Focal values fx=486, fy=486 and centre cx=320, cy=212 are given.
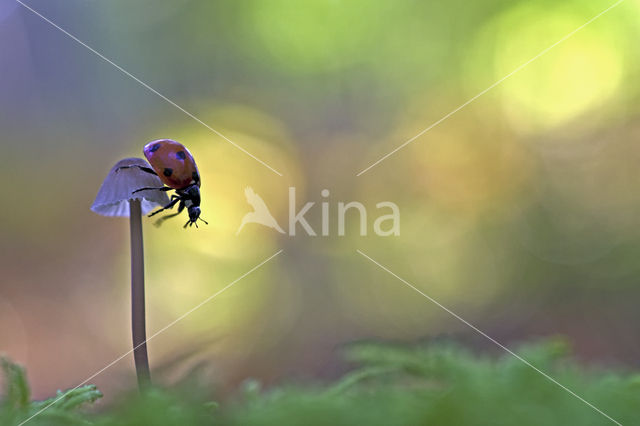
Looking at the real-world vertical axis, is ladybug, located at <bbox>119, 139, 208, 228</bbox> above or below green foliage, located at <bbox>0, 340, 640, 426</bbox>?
above

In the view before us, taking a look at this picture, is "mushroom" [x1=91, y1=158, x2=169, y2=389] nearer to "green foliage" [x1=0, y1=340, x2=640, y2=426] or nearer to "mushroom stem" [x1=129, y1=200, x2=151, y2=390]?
"mushroom stem" [x1=129, y1=200, x2=151, y2=390]

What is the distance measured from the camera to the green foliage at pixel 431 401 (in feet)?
0.57

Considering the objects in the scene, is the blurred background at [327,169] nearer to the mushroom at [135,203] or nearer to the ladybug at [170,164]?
the ladybug at [170,164]

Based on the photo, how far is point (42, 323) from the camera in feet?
7.45

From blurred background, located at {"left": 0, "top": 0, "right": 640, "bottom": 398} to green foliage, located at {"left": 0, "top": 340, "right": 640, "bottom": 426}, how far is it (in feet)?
6.55

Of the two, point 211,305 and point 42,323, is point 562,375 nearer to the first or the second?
point 42,323

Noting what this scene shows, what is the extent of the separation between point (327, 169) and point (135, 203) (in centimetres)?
277

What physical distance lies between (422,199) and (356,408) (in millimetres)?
3322

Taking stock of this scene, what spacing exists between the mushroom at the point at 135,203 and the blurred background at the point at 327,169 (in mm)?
1544

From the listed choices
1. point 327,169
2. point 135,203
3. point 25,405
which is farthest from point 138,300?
point 327,169

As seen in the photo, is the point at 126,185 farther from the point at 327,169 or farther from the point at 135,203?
the point at 327,169

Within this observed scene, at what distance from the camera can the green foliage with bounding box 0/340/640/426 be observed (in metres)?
0.17

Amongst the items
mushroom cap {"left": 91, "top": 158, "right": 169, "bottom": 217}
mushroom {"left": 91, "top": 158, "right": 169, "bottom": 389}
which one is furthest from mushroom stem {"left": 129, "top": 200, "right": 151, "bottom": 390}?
mushroom cap {"left": 91, "top": 158, "right": 169, "bottom": 217}

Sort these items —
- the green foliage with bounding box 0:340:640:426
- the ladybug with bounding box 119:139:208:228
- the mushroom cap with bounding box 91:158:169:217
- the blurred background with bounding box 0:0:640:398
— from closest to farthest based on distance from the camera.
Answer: the green foliage with bounding box 0:340:640:426, the mushroom cap with bounding box 91:158:169:217, the ladybug with bounding box 119:139:208:228, the blurred background with bounding box 0:0:640:398
